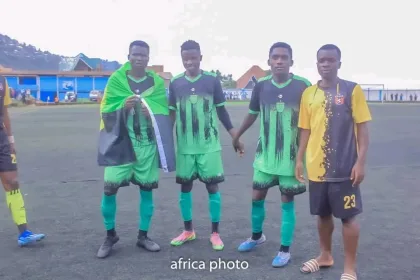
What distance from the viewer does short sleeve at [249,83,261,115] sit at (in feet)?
17.4

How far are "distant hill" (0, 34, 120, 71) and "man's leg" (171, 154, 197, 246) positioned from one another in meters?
139

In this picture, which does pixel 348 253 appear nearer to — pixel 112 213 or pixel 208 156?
pixel 208 156

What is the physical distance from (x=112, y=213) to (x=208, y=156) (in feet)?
3.93

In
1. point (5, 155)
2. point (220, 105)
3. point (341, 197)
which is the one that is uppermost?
point (220, 105)

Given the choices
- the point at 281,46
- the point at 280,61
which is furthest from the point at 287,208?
the point at 281,46

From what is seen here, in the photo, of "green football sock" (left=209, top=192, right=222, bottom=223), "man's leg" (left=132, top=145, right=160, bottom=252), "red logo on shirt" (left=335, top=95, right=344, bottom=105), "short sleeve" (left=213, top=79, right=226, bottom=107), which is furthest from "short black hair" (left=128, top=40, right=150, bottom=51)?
"red logo on shirt" (left=335, top=95, right=344, bottom=105)

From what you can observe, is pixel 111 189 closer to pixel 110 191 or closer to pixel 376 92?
pixel 110 191

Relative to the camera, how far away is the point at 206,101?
5590 millimetres

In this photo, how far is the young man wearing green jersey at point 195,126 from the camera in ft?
18.2

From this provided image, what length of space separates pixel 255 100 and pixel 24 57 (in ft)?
556

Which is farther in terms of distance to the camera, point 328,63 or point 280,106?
point 280,106

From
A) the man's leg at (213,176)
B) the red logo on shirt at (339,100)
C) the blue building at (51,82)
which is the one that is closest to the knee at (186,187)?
the man's leg at (213,176)

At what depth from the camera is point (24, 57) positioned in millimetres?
162000

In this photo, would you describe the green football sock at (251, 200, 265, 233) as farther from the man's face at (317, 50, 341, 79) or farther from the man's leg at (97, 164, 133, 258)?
the man's face at (317, 50, 341, 79)
